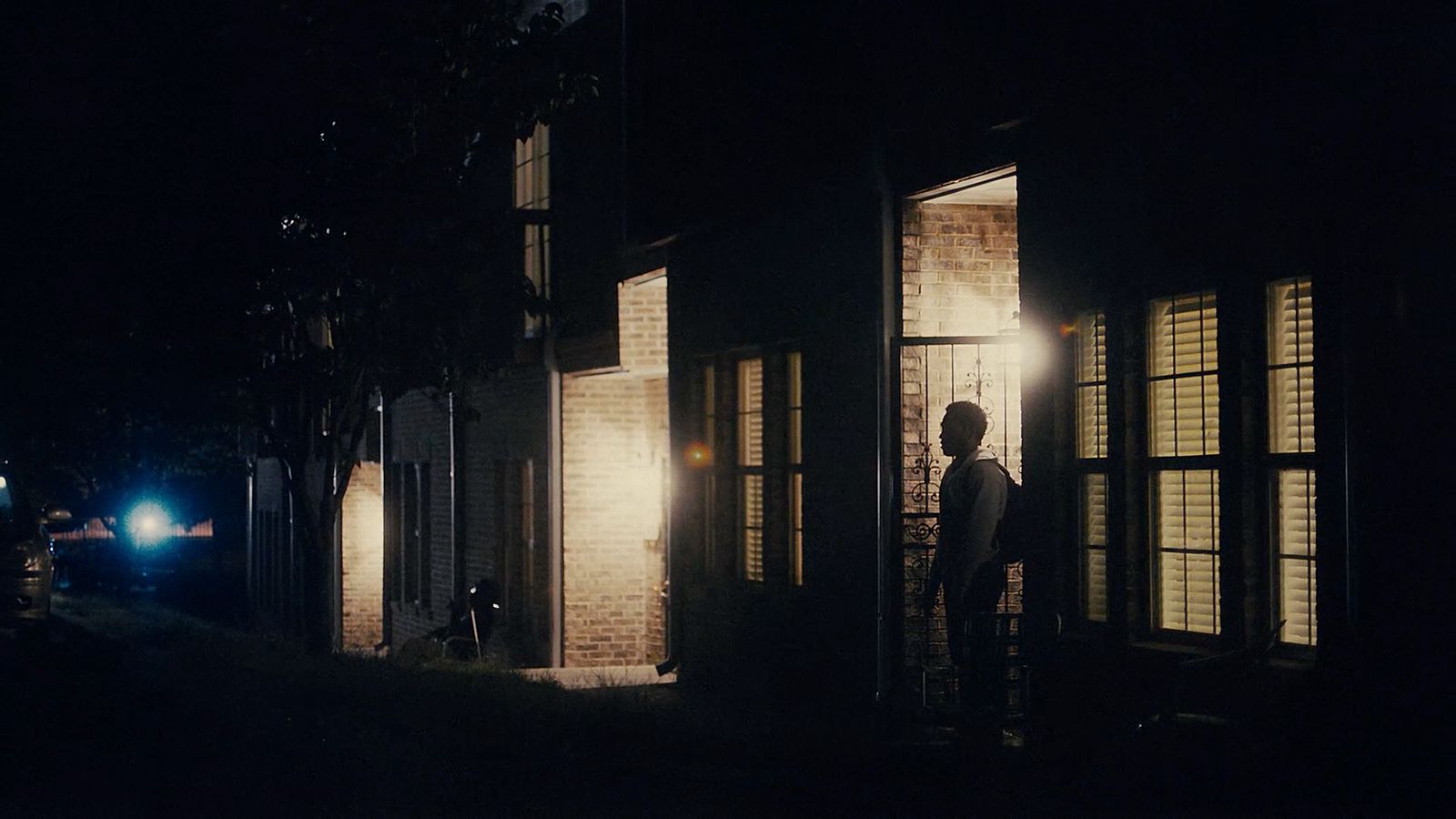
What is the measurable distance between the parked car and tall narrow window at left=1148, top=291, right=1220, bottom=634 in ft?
42.2

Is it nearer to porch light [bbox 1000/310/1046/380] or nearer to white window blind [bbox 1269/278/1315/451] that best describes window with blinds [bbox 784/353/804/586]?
porch light [bbox 1000/310/1046/380]

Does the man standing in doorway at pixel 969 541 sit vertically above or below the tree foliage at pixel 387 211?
below

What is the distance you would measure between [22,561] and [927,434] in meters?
10.4

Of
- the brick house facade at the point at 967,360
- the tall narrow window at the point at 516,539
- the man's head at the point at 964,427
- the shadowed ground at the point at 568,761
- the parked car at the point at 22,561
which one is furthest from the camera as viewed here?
the tall narrow window at the point at 516,539

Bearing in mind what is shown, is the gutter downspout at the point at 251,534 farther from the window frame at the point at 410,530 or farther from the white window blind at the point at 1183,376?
the white window blind at the point at 1183,376

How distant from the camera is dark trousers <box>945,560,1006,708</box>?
11719 mm

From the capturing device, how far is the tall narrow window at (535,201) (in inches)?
810

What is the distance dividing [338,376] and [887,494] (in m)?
8.11

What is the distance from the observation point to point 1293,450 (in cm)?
939

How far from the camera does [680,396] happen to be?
17.0m

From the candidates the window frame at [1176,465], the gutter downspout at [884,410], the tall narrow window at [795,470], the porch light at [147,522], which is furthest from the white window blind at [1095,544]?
the porch light at [147,522]

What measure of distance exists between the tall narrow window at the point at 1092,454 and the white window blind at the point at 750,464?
4812 millimetres

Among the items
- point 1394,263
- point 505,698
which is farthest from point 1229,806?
point 505,698

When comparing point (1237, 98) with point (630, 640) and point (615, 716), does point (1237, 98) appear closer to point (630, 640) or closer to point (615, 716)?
point (615, 716)
